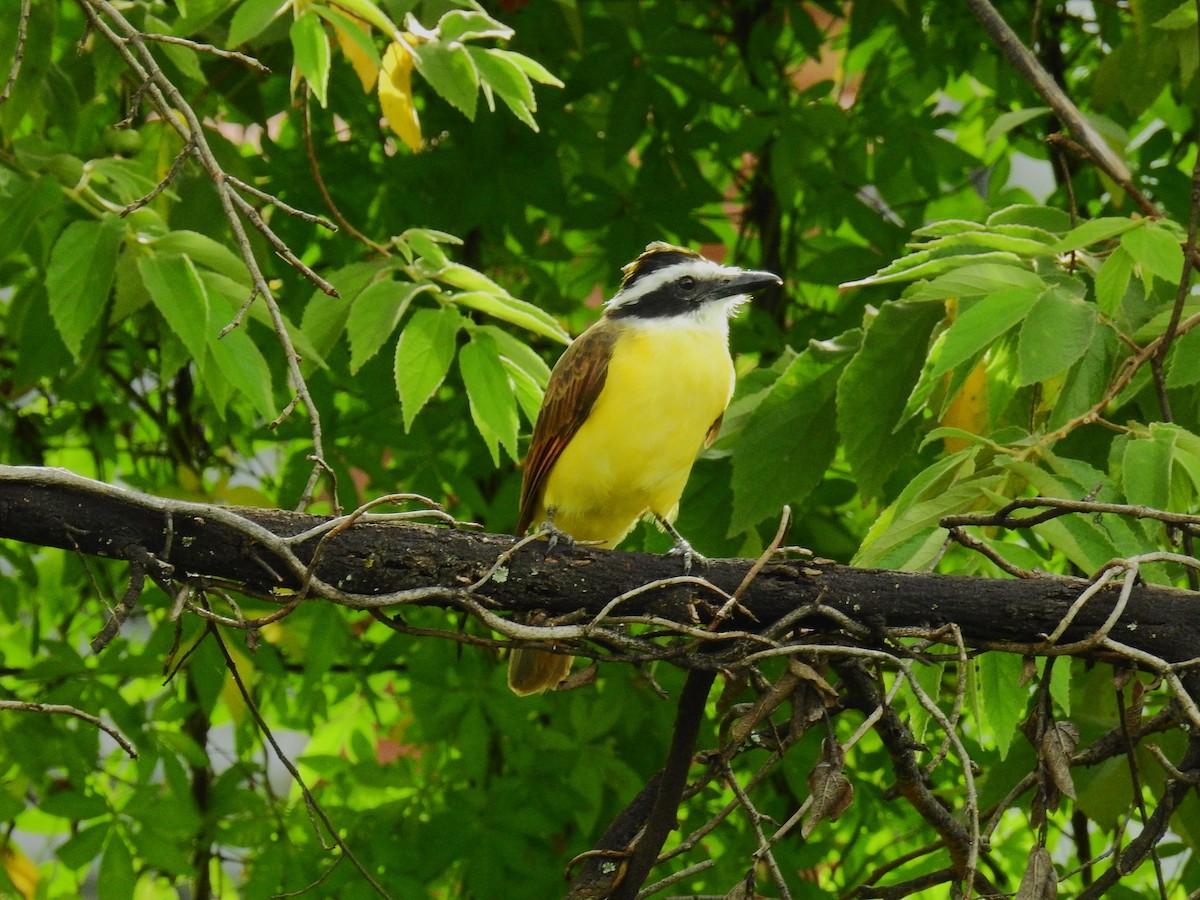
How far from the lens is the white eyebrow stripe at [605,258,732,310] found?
374 cm

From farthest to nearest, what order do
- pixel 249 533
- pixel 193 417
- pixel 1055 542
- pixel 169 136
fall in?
pixel 193 417 → pixel 169 136 → pixel 1055 542 → pixel 249 533

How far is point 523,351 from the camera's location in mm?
3010

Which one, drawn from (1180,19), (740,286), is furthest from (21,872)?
(1180,19)

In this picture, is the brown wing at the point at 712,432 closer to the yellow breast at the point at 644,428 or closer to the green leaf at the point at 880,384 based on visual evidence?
the yellow breast at the point at 644,428

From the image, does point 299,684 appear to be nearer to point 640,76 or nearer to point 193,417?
point 193,417

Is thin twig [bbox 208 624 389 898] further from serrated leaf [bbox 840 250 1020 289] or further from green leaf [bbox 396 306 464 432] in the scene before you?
serrated leaf [bbox 840 250 1020 289]

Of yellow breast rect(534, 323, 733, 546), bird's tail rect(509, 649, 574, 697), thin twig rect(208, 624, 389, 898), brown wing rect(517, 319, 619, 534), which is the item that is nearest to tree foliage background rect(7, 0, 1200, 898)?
yellow breast rect(534, 323, 733, 546)

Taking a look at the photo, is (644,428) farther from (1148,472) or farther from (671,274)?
(1148,472)

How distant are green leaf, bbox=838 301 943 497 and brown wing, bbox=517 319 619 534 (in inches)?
32.2

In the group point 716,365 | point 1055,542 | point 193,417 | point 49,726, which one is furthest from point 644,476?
point 193,417

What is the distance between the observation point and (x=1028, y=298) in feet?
8.08

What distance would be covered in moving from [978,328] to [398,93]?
1.14m

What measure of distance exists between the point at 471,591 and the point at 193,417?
342 cm

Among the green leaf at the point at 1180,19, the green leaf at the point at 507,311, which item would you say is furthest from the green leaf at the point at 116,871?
the green leaf at the point at 1180,19
